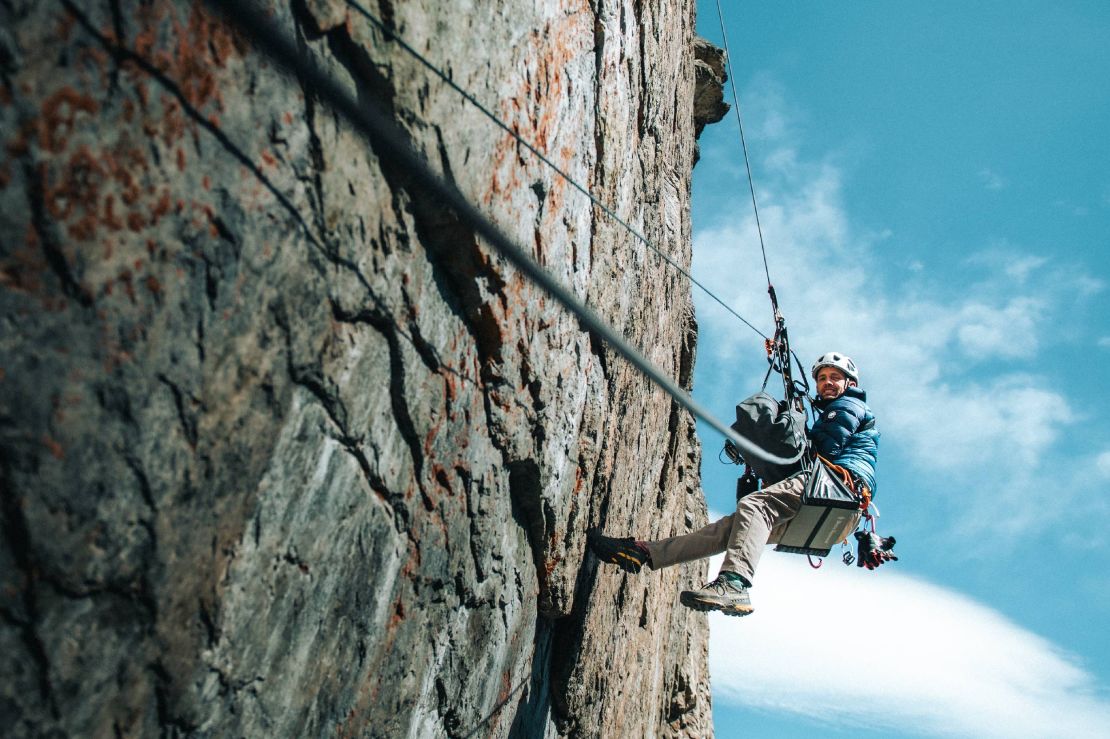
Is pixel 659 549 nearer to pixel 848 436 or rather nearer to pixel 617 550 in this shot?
pixel 617 550

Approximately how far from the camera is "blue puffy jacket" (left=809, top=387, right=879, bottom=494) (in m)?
7.62

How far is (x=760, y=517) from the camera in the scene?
7.11m

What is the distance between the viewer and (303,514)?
3.61 m

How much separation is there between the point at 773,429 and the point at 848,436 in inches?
42.5

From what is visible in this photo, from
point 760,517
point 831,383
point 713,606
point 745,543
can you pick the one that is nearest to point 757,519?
point 760,517

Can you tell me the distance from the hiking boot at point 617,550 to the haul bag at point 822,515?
1429 millimetres

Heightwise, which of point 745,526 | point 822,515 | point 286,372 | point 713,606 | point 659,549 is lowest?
point 286,372

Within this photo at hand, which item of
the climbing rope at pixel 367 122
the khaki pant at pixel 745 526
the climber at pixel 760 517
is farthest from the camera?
the khaki pant at pixel 745 526

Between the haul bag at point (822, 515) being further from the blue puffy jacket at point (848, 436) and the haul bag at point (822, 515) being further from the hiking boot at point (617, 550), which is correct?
the hiking boot at point (617, 550)

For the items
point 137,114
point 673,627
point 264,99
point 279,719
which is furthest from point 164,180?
point 673,627

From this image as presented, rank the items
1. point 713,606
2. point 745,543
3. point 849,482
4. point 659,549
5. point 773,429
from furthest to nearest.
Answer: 1. point 849,482
2. point 659,549
3. point 773,429
4. point 745,543
5. point 713,606

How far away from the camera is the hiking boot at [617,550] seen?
713 centimetres

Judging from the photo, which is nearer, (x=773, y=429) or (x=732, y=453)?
(x=773, y=429)

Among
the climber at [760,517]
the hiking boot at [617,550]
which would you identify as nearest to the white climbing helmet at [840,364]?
the climber at [760,517]
